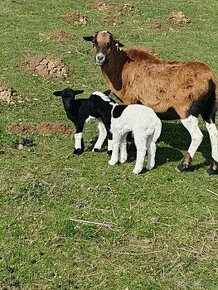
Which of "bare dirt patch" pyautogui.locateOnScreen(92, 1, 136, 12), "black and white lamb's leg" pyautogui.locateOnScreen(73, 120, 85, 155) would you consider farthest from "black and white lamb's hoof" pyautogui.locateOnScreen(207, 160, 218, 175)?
"bare dirt patch" pyautogui.locateOnScreen(92, 1, 136, 12)

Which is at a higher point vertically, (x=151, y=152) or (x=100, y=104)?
(x=100, y=104)

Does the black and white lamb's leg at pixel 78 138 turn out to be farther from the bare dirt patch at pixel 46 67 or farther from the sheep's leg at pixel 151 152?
the bare dirt patch at pixel 46 67

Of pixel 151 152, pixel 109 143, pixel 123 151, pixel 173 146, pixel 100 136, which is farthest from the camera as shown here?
pixel 173 146

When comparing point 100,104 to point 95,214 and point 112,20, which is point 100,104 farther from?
point 112,20

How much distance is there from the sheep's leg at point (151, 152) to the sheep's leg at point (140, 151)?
231 mm

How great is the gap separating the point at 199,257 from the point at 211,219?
1007 mm

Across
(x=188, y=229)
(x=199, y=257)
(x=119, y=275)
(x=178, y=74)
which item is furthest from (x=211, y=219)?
(x=178, y=74)

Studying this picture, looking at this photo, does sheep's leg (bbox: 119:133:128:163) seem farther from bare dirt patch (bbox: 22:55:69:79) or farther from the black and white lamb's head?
bare dirt patch (bbox: 22:55:69:79)

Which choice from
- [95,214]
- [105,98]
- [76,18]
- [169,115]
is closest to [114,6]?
[76,18]

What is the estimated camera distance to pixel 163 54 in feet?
55.3

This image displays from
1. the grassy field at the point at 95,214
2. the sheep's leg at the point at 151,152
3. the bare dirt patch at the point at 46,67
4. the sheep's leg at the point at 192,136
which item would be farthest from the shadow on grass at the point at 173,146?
the bare dirt patch at the point at 46,67

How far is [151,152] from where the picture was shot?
9.44 m

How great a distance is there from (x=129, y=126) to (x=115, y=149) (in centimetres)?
54

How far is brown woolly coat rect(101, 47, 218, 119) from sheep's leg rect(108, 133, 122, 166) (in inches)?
34.2
